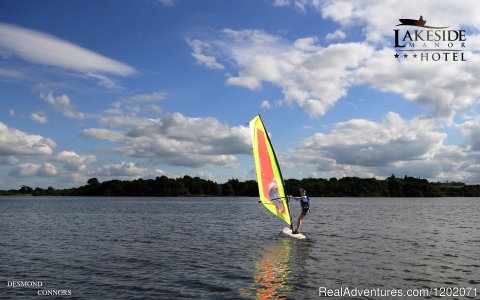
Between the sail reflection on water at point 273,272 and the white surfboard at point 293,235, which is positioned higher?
the white surfboard at point 293,235

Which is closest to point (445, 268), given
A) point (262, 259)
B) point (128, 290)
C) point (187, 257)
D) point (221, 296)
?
point (262, 259)

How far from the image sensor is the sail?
82.6 feet

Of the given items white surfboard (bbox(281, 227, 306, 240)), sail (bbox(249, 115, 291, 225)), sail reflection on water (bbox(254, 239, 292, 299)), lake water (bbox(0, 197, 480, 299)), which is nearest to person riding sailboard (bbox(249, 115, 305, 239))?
sail (bbox(249, 115, 291, 225))

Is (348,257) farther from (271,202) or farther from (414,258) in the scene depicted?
(271,202)

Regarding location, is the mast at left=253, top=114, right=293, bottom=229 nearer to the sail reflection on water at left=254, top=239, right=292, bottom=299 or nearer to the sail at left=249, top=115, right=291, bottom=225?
the sail at left=249, top=115, right=291, bottom=225

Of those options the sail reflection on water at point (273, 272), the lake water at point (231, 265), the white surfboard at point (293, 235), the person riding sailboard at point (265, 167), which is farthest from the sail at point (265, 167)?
the sail reflection on water at point (273, 272)

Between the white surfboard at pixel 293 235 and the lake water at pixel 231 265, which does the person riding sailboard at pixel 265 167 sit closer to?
the white surfboard at pixel 293 235

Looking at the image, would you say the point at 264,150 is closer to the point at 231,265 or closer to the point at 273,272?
the point at 231,265

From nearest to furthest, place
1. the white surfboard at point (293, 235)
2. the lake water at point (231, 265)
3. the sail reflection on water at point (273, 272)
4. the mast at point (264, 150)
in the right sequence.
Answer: the sail reflection on water at point (273, 272)
the lake water at point (231, 265)
the mast at point (264, 150)
the white surfboard at point (293, 235)

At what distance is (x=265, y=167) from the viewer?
25562 millimetres

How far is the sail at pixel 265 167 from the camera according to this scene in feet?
82.6

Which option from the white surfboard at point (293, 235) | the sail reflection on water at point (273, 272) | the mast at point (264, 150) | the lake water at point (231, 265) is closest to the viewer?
the sail reflection on water at point (273, 272)

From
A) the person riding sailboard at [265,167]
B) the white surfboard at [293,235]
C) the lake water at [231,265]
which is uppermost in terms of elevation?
the person riding sailboard at [265,167]

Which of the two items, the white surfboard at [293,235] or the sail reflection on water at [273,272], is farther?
the white surfboard at [293,235]
